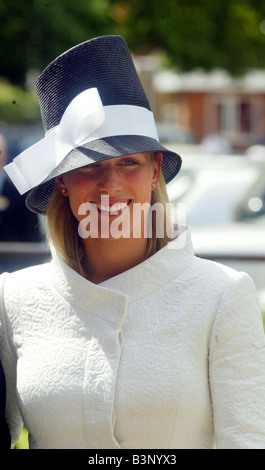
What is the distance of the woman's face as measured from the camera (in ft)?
6.50

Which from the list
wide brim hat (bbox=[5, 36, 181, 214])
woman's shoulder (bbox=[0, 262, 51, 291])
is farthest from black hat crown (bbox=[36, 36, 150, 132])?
woman's shoulder (bbox=[0, 262, 51, 291])

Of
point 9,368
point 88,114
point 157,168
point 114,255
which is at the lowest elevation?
point 9,368

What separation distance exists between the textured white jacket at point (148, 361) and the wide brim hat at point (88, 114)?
0.28m

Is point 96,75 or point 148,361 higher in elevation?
point 96,75

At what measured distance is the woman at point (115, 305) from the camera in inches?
73.4

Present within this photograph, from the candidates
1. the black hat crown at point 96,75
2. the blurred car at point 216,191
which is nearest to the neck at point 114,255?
the black hat crown at point 96,75

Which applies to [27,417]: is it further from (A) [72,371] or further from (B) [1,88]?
(B) [1,88]

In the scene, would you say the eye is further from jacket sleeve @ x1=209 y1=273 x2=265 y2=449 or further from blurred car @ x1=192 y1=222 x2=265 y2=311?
blurred car @ x1=192 y1=222 x2=265 y2=311

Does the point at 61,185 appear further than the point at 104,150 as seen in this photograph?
Yes

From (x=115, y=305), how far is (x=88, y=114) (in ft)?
1.55

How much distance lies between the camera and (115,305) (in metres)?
1.99

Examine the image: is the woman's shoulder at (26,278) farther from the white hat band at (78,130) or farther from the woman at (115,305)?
the white hat band at (78,130)

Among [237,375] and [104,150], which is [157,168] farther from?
[237,375]

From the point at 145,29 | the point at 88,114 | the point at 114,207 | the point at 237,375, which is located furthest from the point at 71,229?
the point at 145,29
